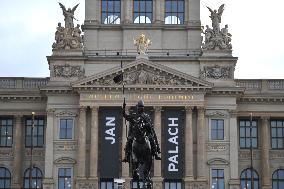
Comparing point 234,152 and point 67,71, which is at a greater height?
point 67,71

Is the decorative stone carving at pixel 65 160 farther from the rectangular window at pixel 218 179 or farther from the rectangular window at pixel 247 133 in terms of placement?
the rectangular window at pixel 247 133

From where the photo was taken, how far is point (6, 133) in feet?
262

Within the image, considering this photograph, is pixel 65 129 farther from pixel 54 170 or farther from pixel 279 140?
pixel 279 140

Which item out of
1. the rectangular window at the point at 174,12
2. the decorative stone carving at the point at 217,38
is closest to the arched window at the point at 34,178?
the rectangular window at the point at 174,12

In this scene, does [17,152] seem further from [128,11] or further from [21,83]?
[128,11]

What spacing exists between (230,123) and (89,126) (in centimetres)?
1354

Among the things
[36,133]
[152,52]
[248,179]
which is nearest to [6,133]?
[36,133]

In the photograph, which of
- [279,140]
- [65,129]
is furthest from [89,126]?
[279,140]

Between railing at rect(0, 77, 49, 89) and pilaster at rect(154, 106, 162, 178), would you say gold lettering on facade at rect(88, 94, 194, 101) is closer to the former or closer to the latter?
pilaster at rect(154, 106, 162, 178)

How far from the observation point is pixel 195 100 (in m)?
75.3

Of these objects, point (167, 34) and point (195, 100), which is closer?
point (195, 100)

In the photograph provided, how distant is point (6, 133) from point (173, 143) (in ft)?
57.0

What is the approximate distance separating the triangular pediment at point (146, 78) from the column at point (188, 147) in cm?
258

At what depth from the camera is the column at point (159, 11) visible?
81.3m
